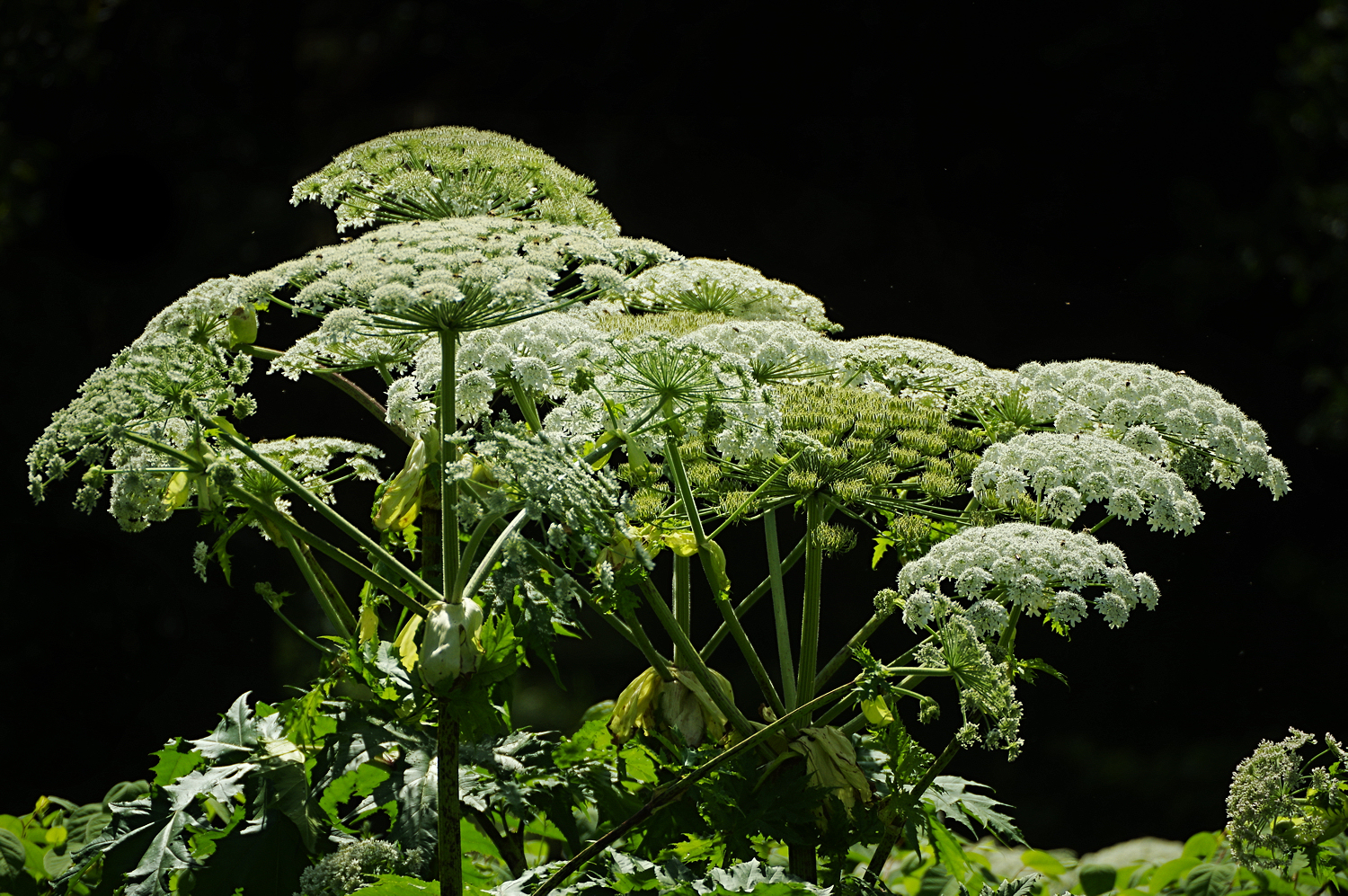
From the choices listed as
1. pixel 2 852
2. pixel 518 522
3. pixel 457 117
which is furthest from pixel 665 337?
pixel 457 117

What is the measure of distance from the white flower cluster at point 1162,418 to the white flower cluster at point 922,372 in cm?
10

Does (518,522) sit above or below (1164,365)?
below

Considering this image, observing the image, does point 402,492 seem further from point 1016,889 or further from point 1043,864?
point 1043,864

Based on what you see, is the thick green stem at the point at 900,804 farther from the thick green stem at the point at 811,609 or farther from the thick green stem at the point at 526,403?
the thick green stem at the point at 526,403

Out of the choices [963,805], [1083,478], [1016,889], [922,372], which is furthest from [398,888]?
[922,372]

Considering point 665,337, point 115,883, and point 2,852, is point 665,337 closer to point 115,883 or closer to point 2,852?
point 115,883

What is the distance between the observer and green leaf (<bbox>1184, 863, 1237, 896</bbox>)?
3.08 meters

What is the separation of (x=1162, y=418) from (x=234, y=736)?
226cm

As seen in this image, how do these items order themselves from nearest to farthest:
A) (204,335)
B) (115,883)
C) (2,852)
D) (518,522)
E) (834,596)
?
(518,522)
(115,883)
(204,335)
(2,852)
(834,596)

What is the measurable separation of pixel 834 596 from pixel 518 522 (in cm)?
353

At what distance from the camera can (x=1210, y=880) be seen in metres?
3.10

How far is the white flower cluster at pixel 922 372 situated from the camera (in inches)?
108

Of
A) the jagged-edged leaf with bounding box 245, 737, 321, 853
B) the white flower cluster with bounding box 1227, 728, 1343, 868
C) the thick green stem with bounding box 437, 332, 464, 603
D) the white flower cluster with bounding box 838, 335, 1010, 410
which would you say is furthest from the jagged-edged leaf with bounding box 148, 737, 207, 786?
the white flower cluster with bounding box 1227, 728, 1343, 868

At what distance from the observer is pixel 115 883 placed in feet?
7.07
